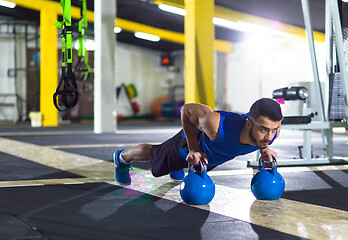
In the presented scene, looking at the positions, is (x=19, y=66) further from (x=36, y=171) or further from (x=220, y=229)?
(x=220, y=229)

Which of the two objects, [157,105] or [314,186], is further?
[157,105]

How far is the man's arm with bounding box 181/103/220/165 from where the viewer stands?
7.76 feet

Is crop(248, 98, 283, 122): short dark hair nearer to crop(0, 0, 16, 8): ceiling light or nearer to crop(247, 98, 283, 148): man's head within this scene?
crop(247, 98, 283, 148): man's head

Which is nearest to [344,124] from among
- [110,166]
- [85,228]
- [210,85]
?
[110,166]

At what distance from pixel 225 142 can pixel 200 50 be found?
262 inches

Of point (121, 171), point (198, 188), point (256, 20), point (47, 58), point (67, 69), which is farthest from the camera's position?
point (256, 20)

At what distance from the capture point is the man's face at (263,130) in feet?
7.34

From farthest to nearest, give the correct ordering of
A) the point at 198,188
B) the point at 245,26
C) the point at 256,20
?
the point at 245,26
the point at 256,20
the point at 198,188

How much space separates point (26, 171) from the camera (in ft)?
12.4

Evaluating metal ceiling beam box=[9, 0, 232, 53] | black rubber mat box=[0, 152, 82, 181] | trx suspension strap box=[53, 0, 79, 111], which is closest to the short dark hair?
black rubber mat box=[0, 152, 82, 181]

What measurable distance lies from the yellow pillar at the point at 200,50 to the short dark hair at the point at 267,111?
6.57m

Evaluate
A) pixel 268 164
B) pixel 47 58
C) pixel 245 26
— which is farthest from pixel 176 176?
pixel 245 26

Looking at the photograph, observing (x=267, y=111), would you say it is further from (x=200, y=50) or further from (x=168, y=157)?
(x=200, y=50)

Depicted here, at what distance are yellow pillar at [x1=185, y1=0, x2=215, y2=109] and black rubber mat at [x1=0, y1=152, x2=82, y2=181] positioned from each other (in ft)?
16.2
